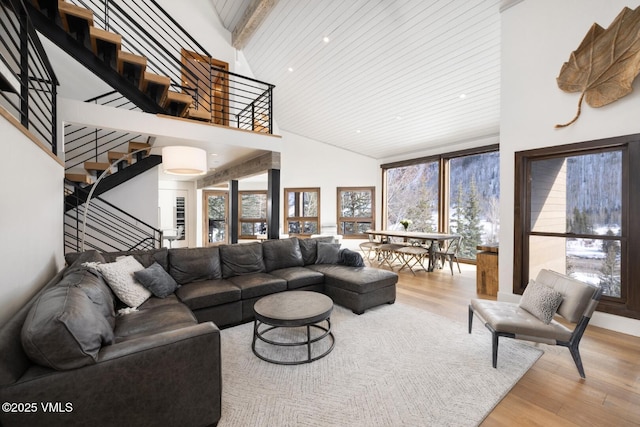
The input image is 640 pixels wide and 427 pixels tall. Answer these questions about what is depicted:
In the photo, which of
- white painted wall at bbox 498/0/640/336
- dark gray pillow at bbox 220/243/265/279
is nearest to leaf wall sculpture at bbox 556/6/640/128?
white painted wall at bbox 498/0/640/336

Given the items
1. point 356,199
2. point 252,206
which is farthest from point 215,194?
point 356,199

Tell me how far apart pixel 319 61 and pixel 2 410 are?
212 inches

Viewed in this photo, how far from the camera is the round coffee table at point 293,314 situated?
2.25 metres

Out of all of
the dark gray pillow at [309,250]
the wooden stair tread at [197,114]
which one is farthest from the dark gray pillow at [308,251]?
the wooden stair tread at [197,114]

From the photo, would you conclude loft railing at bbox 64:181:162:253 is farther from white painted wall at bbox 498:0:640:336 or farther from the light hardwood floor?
white painted wall at bbox 498:0:640:336

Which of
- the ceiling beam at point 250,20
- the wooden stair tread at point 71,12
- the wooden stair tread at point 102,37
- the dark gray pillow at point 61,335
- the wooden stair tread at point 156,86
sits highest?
the ceiling beam at point 250,20

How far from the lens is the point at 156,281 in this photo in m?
2.73

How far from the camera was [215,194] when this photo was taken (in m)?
8.96

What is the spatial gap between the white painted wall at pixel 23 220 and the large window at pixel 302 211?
5821mm

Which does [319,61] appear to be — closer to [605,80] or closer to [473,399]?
[605,80]

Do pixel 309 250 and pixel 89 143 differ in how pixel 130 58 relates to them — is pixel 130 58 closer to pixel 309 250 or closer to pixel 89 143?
pixel 89 143

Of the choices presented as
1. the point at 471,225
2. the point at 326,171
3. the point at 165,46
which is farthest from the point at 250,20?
the point at 471,225

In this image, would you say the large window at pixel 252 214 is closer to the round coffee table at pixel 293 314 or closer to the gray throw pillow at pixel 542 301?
the round coffee table at pixel 293 314

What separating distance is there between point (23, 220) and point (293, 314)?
2.02 m
